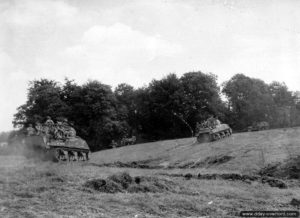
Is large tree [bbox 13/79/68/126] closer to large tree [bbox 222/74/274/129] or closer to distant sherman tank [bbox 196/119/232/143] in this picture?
large tree [bbox 222/74/274/129]

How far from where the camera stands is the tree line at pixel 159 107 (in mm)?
54688

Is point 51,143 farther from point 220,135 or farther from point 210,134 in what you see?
point 220,135

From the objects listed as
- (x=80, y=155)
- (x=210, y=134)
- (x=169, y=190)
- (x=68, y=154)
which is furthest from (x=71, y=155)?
(x=169, y=190)

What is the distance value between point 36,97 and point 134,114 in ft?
45.7

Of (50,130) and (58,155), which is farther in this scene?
(50,130)

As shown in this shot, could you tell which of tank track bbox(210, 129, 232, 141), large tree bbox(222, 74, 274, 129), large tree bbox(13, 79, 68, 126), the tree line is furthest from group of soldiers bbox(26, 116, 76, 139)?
large tree bbox(222, 74, 274, 129)

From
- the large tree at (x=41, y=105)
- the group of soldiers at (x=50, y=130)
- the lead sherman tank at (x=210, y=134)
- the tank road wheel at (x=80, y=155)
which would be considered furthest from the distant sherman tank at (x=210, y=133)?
the large tree at (x=41, y=105)

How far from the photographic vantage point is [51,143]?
28.7 m

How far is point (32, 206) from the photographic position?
426 inches

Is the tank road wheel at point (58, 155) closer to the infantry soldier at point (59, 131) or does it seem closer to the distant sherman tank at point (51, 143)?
the distant sherman tank at point (51, 143)

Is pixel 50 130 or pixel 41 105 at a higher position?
pixel 41 105

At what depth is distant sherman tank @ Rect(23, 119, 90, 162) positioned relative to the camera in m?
28.6

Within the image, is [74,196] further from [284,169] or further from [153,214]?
[284,169]

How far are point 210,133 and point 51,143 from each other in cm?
1252
